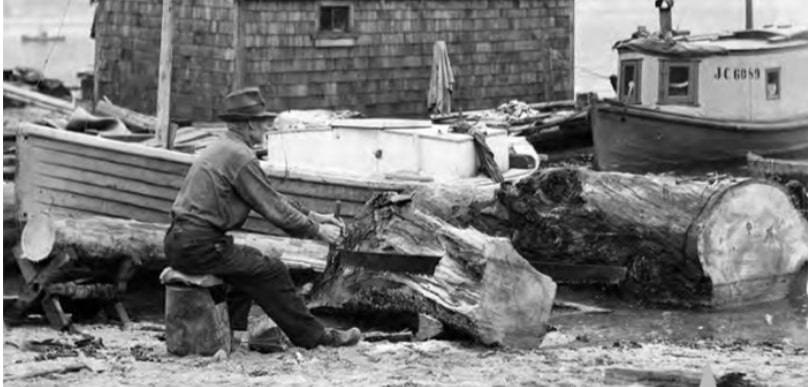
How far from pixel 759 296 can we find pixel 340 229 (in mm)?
5308

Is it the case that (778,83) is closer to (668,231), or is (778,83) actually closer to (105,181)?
(668,231)

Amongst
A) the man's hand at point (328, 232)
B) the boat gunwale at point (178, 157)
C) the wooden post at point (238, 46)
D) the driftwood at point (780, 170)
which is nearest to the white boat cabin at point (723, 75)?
the driftwood at point (780, 170)

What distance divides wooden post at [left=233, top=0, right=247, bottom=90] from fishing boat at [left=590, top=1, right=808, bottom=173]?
5.30 metres

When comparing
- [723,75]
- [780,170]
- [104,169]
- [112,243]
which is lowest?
[780,170]

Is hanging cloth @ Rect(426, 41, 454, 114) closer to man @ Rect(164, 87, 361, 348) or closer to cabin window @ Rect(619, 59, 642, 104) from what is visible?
cabin window @ Rect(619, 59, 642, 104)

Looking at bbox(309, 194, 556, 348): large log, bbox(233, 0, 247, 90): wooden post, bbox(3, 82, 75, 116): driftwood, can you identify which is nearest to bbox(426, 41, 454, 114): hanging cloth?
bbox(233, 0, 247, 90): wooden post

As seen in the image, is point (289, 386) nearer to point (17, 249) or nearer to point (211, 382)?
point (211, 382)

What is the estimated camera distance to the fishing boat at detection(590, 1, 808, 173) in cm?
2261

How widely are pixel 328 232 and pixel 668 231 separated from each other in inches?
172

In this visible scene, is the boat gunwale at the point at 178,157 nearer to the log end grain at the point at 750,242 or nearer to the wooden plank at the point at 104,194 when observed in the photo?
the wooden plank at the point at 104,194

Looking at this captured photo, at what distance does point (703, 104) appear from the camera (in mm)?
22938

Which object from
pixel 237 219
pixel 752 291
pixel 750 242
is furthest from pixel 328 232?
pixel 752 291

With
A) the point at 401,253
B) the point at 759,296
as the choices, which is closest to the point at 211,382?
the point at 401,253

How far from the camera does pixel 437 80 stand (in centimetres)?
2325
